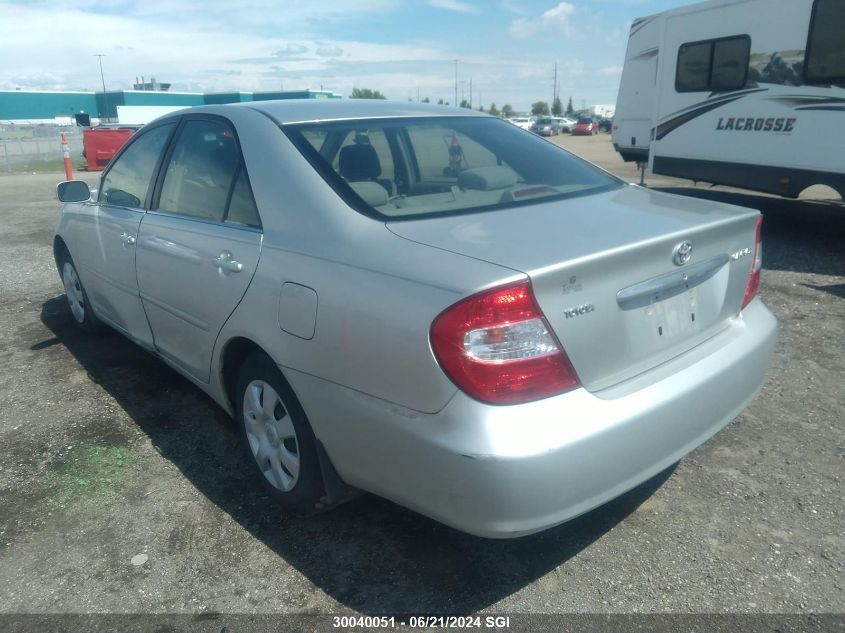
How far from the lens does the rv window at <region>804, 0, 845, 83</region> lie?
25.1ft

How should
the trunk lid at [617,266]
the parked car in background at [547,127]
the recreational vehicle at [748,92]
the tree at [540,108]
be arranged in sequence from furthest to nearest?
the tree at [540,108] < the parked car in background at [547,127] < the recreational vehicle at [748,92] < the trunk lid at [617,266]

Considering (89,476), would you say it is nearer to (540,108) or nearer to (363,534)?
(363,534)

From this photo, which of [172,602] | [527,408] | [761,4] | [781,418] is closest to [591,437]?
[527,408]

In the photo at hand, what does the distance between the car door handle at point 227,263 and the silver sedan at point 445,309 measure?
0.03m

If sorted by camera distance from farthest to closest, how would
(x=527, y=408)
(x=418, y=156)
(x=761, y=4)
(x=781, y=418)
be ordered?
(x=761, y=4) < (x=781, y=418) < (x=418, y=156) < (x=527, y=408)

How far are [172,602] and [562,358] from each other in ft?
5.31

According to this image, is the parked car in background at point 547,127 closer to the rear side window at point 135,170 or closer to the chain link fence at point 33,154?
the chain link fence at point 33,154

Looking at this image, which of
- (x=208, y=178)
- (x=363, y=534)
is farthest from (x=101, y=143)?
(x=363, y=534)

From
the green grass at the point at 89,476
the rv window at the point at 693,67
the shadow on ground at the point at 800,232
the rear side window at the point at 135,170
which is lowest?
the shadow on ground at the point at 800,232

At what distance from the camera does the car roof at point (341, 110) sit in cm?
321

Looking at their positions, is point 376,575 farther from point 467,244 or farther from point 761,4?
point 761,4

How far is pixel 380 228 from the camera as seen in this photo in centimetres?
251

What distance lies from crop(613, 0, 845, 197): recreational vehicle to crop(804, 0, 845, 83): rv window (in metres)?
0.01

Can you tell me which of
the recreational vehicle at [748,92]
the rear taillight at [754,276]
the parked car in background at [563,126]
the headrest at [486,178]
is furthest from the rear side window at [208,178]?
the parked car in background at [563,126]
